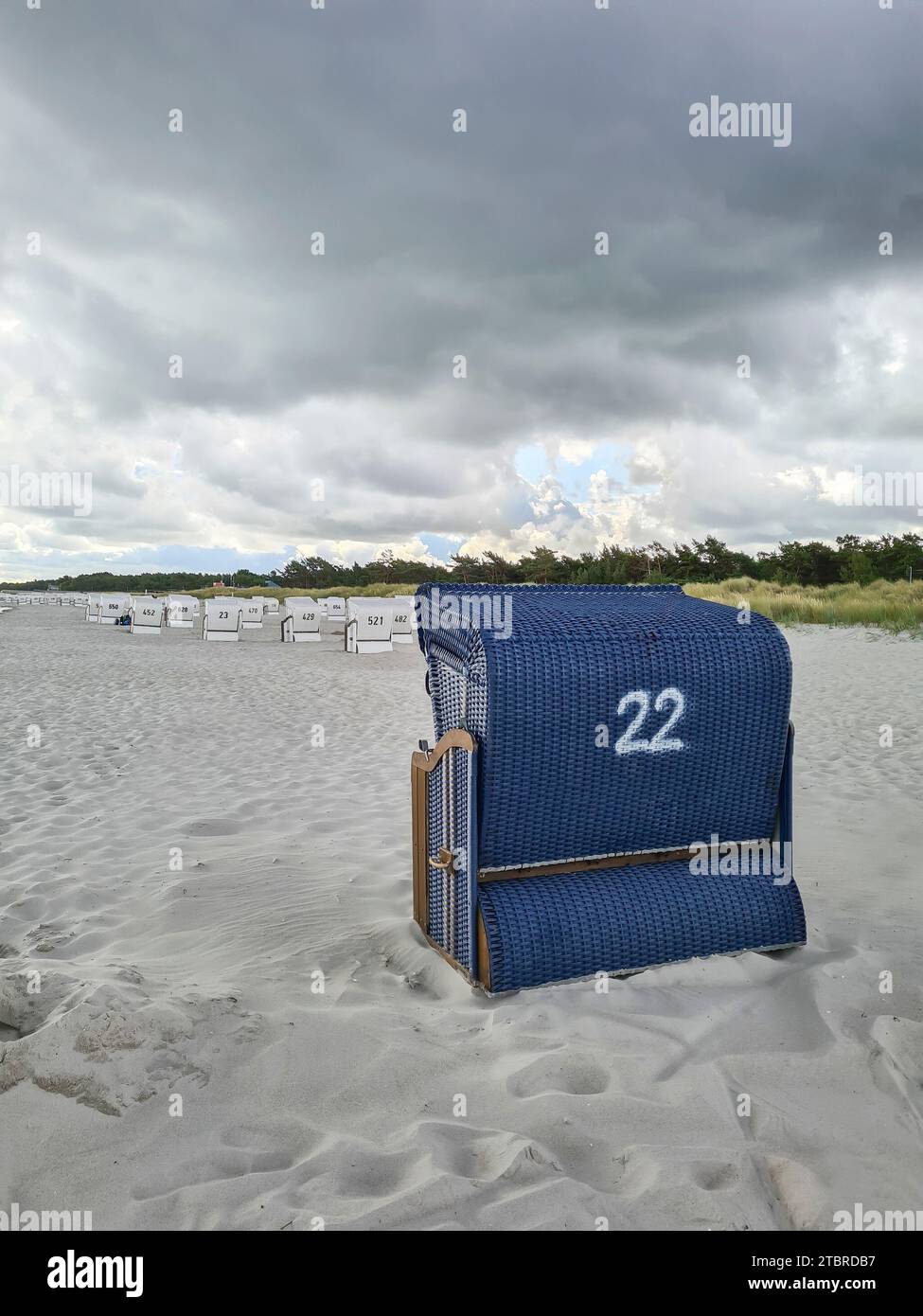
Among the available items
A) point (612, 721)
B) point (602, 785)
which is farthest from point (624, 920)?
point (612, 721)

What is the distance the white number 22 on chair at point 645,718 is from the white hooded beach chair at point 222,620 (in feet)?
74.3

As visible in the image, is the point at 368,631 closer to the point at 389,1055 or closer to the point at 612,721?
the point at 612,721

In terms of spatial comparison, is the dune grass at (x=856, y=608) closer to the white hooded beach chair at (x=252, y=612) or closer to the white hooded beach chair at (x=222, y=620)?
the white hooded beach chair at (x=222, y=620)

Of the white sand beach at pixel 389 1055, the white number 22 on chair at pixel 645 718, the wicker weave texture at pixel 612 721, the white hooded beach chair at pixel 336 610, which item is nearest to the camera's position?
the white sand beach at pixel 389 1055

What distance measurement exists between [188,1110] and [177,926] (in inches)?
67.0

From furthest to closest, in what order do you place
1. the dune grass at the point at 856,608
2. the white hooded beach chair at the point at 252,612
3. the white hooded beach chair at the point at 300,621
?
the white hooded beach chair at the point at 252,612, the white hooded beach chair at the point at 300,621, the dune grass at the point at 856,608

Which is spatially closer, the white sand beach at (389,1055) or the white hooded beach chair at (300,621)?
the white sand beach at (389,1055)

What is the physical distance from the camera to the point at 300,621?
25016 millimetres

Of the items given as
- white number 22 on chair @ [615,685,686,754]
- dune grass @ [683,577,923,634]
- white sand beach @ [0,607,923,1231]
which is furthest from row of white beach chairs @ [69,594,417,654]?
white number 22 on chair @ [615,685,686,754]

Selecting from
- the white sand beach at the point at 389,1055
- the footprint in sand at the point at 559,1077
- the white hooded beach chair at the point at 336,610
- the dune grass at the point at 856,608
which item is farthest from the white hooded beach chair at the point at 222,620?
the footprint in sand at the point at 559,1077

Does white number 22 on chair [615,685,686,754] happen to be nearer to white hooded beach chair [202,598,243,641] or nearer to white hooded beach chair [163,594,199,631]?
white hooded beach chair [202,598,243,641]

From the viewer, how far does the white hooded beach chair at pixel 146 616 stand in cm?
2836

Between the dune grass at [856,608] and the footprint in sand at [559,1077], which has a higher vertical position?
the dune grass at [856,608]

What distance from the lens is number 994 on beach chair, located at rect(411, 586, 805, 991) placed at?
3148 millimetres
